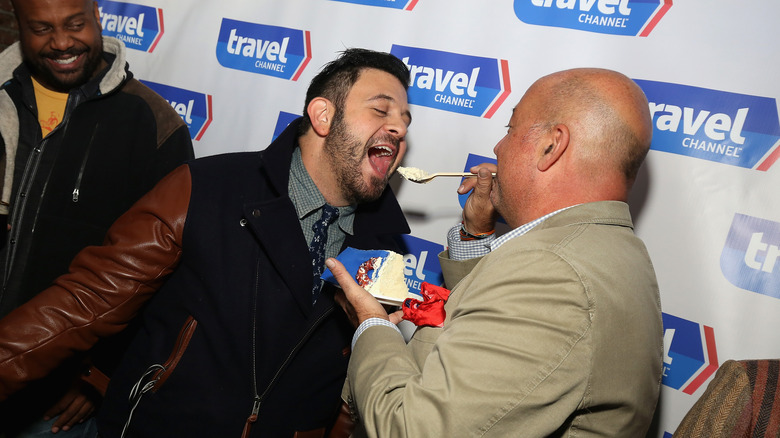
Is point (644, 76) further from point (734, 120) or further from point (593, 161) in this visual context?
point (593, 161)

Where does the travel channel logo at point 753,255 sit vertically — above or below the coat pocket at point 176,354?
above

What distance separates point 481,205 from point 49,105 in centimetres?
187

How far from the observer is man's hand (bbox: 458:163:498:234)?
196 centimetres

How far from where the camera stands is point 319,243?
6.38ft

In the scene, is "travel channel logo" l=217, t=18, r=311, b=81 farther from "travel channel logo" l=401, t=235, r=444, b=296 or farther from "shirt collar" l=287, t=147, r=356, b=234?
"travel channel logo" l=401, t=235, r=444, b=296

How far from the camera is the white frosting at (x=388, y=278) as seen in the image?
1.63m

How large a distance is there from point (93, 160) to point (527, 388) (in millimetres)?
2015

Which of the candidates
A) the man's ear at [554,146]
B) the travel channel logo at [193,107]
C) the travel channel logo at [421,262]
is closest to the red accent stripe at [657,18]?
the man's ear at [554,146]

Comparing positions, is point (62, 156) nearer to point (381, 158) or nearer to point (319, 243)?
point (319, 243)

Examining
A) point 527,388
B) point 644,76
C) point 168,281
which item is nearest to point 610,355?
point 527,388

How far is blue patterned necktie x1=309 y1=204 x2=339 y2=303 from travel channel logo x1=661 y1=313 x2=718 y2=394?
3.87ft

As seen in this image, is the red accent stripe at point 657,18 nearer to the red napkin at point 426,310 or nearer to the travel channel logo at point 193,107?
the red napkin at point 426,310

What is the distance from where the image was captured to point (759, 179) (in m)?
1.80

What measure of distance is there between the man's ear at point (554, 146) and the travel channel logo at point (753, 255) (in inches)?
33.5
